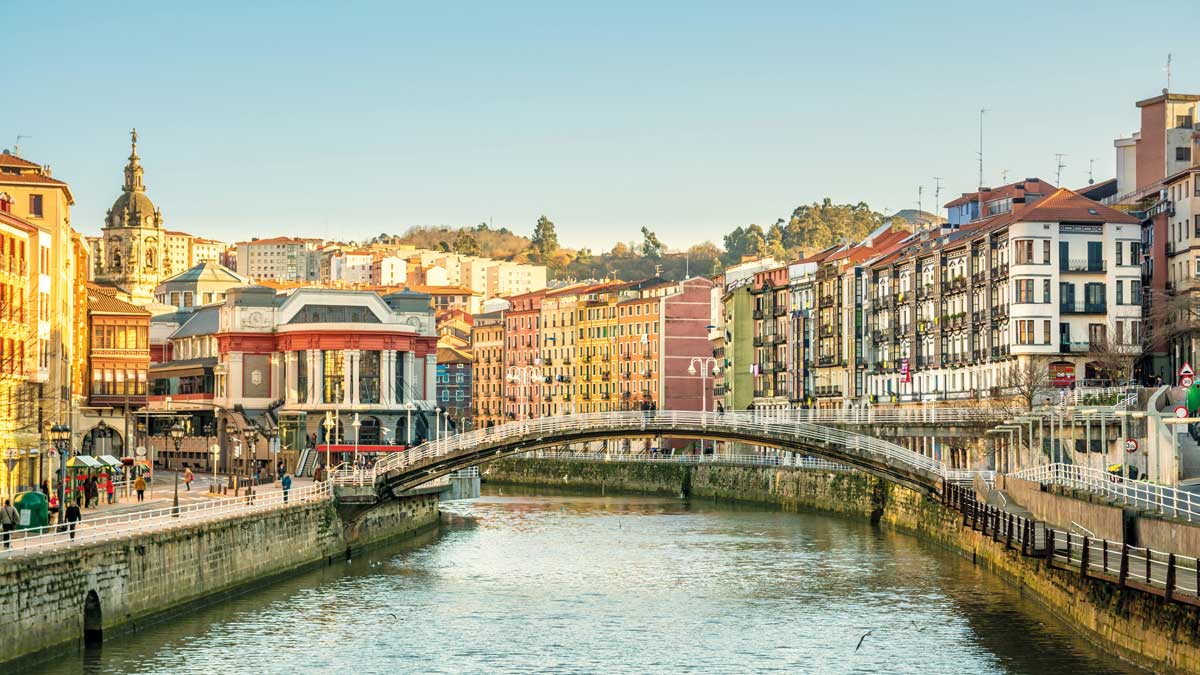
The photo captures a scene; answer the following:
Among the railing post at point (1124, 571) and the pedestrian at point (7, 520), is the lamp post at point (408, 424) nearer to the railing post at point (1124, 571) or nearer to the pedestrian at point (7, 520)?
the pedestrian at point (7, 520)

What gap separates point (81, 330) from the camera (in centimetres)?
10450

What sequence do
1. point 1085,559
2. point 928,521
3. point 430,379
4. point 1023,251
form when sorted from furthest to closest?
point 430,379 < point 1023,251 < point 928,521 < point 1085,559

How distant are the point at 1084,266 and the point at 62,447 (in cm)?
5674

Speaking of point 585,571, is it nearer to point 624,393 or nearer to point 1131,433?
point 1131,433

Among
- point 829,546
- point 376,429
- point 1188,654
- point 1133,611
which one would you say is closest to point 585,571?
point 829,546

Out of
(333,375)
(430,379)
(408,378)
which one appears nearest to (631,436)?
(333,375)

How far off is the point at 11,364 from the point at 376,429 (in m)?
54.2

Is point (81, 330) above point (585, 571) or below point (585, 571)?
above

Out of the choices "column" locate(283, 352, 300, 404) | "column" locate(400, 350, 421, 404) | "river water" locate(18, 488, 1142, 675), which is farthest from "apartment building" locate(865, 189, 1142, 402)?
"column" locate(283, 352, 300, 404)

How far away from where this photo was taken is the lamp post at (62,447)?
66.4 metres

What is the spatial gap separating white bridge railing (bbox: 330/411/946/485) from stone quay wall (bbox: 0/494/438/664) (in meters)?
4.71

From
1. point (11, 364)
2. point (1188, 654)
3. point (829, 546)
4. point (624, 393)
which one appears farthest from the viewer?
point (624, 393)

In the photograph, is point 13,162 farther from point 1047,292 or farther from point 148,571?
point 1047,292

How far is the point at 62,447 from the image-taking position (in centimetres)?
8119
